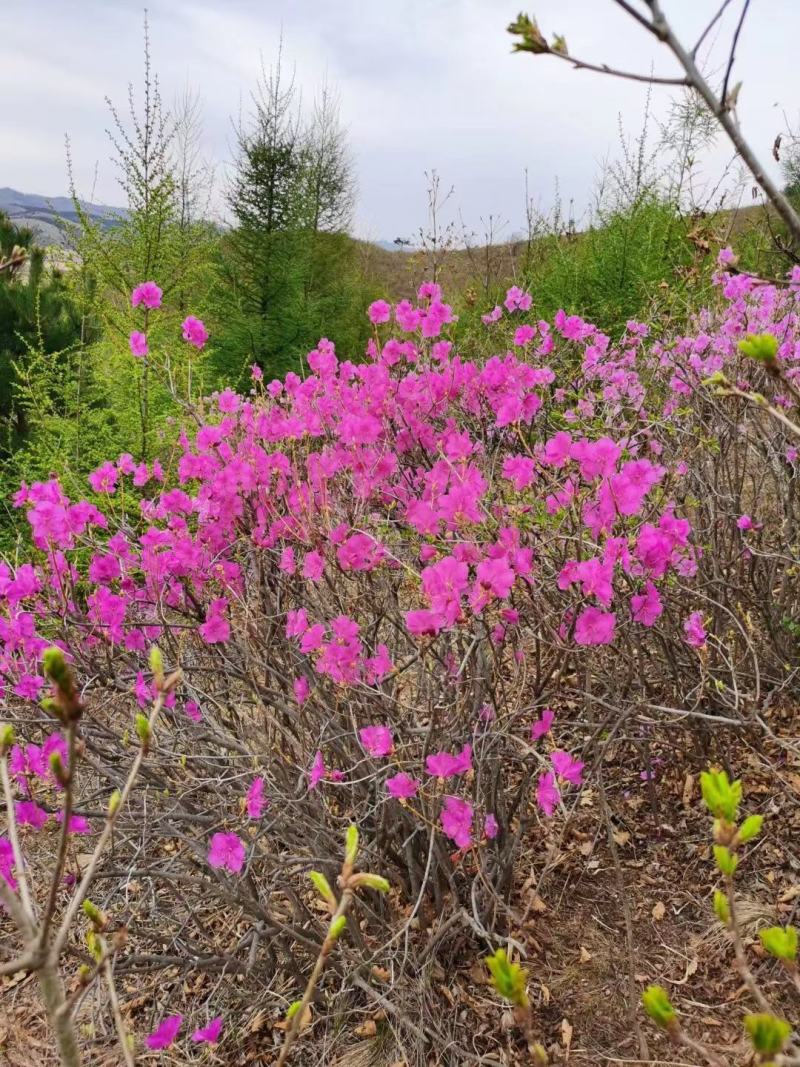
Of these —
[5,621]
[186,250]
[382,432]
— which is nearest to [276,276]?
[186,250]

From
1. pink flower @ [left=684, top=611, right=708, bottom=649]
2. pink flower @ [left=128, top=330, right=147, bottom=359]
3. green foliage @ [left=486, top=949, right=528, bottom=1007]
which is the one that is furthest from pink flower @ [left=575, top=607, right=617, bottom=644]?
pink flower @ [left=128, top=330, right=147, bottom=359]

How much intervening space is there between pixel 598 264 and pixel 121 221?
→ 5.67 metres

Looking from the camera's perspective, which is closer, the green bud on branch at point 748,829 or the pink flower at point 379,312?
the green bud on branch at point 748,829

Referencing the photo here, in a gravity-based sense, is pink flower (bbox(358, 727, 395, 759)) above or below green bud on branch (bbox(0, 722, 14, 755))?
below

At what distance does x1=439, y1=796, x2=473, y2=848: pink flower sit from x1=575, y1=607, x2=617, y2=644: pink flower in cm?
52

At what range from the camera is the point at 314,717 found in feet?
7.91

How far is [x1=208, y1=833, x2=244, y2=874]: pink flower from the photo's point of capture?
1810mm

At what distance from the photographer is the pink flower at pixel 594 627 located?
1.75m

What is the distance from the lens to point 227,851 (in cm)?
182

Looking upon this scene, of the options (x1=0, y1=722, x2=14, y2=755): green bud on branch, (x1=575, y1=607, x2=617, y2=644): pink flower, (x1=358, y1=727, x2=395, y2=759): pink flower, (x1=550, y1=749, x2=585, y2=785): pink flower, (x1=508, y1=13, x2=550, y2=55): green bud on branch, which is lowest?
(x1=550, y1=749, x2=585, y2=785): pink flower

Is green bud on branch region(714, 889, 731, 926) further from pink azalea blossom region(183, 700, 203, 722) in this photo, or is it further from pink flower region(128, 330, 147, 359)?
pink flower region(128, 330, 147, 359)

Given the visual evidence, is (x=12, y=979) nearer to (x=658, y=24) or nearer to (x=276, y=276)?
(x=658, y=24)

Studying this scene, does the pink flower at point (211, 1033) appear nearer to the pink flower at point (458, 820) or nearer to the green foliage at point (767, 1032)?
the pink flower at point (458, 820)

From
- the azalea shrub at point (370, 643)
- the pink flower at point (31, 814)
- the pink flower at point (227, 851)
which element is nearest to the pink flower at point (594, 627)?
the azalea shrub at point (370, 643)
